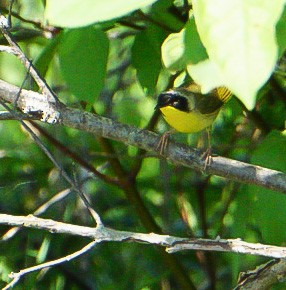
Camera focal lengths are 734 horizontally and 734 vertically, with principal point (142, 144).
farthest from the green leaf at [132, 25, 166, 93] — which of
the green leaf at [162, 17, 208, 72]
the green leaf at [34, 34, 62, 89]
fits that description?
the green leaf at [162, 17, 208, 72]

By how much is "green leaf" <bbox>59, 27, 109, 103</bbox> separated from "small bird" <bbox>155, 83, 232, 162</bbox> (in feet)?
2.88

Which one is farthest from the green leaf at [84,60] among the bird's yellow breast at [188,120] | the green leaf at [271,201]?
the bird's yellow breast at [188,120]

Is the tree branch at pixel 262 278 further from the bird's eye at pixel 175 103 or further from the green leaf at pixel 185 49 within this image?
the bird's eye at pixel 175 103

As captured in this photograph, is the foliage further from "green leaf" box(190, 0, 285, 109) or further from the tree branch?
"green leaf" box(190, 0, 285, 109)

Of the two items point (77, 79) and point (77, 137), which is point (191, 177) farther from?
point (77, 79)

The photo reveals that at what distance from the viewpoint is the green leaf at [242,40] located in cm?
88

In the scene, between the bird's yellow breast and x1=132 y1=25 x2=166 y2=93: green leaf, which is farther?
the bird's yellow breast

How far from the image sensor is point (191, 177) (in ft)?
10.4

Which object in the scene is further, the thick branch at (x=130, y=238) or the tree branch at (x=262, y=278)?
the tree branch at (x=262, y=278)

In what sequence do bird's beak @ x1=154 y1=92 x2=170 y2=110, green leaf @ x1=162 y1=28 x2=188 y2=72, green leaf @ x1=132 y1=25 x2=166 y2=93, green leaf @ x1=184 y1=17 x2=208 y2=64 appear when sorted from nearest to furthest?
1. green leaf @ x1=184 y1=17 x2=208 y2=64
2. green leaf @ x1=162 y1=28 x2=188 y2=72
3. green leaf @ x1=132 y1=25 x2=166 y2=93
4. bird's beak @ x1=154 y1=92 x2=170 y2=110

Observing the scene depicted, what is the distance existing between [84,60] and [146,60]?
0.46 m

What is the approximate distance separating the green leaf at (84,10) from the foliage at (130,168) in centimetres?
40

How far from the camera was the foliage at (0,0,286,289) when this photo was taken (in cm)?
196

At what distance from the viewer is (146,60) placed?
7.39 feet
